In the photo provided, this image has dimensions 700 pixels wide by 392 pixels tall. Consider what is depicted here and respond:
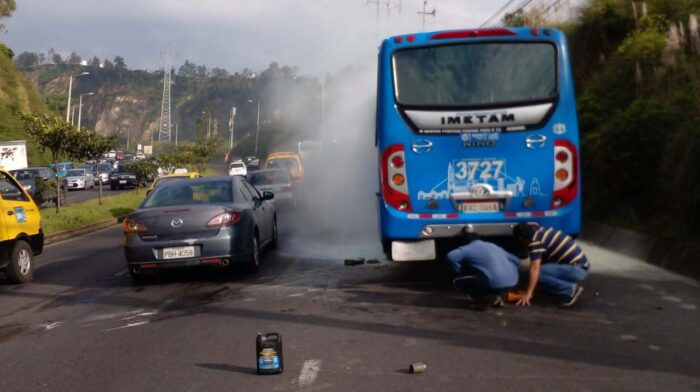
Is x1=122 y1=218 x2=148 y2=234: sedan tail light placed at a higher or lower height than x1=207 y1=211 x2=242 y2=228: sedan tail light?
lower

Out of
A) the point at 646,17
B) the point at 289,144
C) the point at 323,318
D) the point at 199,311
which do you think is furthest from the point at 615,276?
the point at 289,144

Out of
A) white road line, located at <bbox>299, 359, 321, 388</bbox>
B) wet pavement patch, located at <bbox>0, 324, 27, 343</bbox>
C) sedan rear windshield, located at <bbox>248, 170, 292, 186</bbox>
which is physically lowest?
wet pavement patch, located at <bbox>0, 324, 27, 343</bbox>

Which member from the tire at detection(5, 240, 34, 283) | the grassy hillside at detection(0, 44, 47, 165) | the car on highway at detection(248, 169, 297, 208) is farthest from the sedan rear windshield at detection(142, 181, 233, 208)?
the grassy hillside at detection(0, 44, 47, 165)

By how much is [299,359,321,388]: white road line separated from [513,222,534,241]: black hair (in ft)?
9.96

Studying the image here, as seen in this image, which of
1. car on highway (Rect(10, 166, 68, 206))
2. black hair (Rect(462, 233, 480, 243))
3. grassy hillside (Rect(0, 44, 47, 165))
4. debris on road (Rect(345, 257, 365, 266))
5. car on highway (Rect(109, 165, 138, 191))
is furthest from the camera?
grassy hillside (Rect(0, 44, 47, 165))

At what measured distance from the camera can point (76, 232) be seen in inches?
858

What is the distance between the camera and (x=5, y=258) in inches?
453

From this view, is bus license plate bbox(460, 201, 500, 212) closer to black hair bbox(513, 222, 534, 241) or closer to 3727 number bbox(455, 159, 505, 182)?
3727 number bbox(455, 159, 505, 182)

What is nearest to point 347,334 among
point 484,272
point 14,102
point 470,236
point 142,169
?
point 484,272

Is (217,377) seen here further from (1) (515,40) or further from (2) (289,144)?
(2) (289,144)

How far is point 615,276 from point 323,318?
417cm

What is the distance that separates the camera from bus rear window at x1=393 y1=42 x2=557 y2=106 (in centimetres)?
925

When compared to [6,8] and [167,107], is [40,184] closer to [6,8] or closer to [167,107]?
[6,8]

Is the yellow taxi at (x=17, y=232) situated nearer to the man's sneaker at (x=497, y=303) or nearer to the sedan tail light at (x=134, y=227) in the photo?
the sedan tail light at (x=134, y=227)
